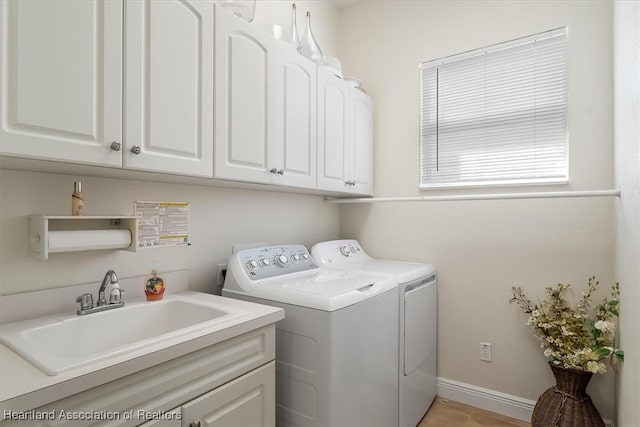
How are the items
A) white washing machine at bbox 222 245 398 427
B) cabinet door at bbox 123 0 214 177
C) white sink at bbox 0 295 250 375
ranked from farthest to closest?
1. white washing machine at bbox 222 245 398 427
2. cabinet door at bbox 123 0 214 177
3. white sink at bbox 0 295 250 375

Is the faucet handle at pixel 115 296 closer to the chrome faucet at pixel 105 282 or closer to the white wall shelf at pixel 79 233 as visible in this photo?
the chrome faucet at pixel 105 282

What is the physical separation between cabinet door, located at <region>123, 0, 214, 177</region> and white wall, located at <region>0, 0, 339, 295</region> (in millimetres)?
357

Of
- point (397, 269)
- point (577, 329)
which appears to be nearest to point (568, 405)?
point (577, 329)

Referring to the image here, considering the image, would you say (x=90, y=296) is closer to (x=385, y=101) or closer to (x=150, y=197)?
(x=150, y=197)

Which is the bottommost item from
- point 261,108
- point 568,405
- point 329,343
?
point 568,405

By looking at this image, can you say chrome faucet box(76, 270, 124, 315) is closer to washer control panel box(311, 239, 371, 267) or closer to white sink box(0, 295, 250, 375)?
white sink box(0, 295, 250, 375)

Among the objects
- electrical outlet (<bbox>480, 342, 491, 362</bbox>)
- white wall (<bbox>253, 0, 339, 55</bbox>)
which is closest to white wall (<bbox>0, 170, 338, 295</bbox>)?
white wall (<bbox>253, 0, 339, 55</bbox>)

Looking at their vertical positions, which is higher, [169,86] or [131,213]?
[169,86]

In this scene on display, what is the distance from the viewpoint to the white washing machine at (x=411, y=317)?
187cm

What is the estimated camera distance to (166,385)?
38.2 inches

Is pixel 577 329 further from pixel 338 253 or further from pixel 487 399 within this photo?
pixel 338 253

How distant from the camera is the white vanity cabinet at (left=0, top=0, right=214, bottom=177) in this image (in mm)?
921

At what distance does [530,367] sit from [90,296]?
238 centimetres

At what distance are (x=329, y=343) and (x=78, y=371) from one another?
0.83m
